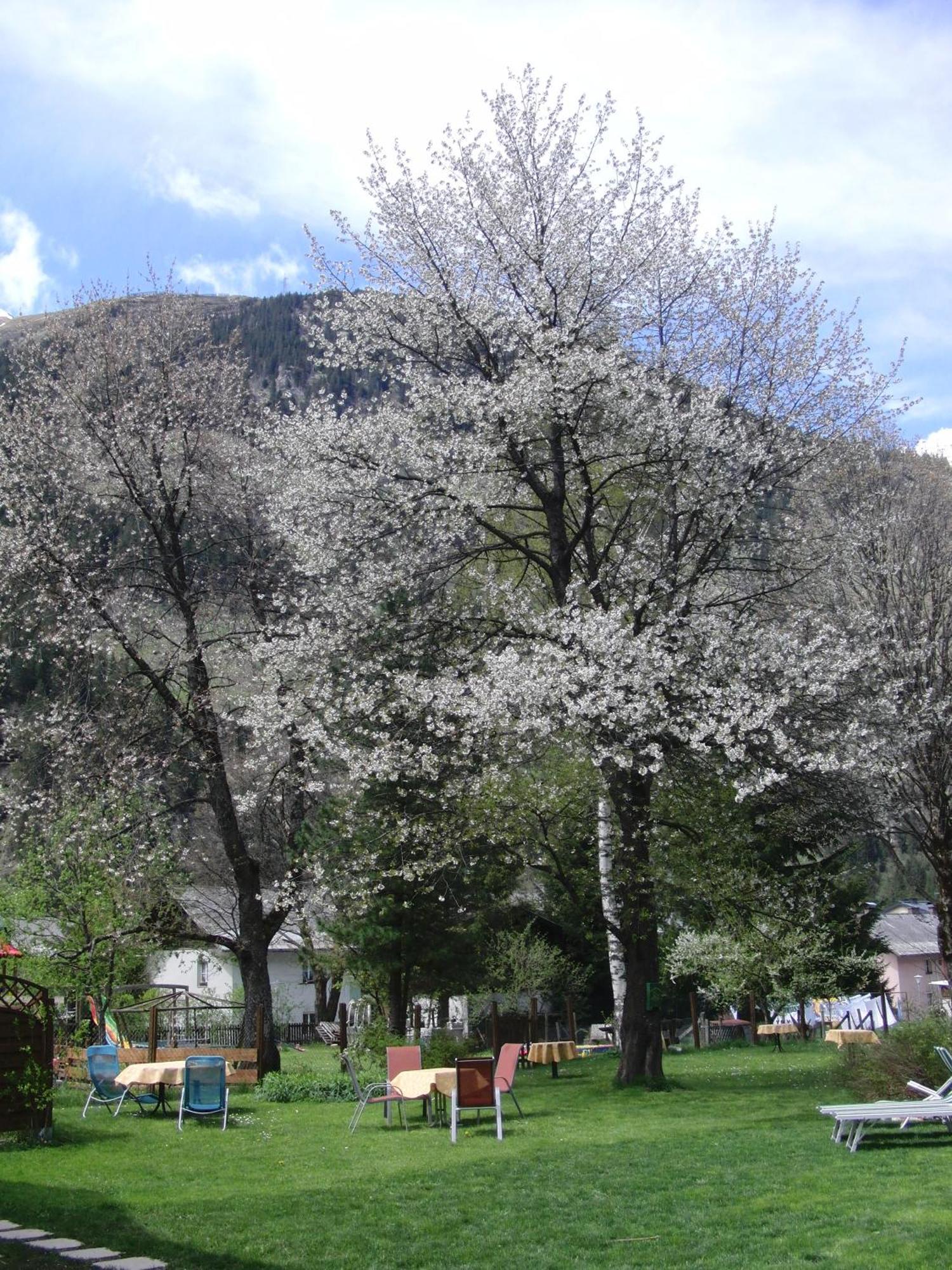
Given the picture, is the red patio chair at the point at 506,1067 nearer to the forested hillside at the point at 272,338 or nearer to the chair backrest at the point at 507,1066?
the chair backrest at the point at 507,1066

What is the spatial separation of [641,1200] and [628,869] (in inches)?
271

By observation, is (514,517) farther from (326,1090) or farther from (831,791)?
(326,1090)

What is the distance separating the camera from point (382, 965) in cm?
2152

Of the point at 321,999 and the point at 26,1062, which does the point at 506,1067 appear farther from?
the point at 321,999

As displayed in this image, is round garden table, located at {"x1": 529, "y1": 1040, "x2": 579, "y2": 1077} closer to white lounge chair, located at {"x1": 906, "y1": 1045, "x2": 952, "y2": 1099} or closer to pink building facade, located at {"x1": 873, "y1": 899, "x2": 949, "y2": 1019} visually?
white lounge chair, located at {"x1": 906, "y1": 1045, "x2": 952, "y2": 1099}

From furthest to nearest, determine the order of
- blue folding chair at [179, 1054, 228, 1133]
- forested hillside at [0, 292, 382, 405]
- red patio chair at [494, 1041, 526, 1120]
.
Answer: forested hillside at [0, 292, 382, 405] → blue folding chair at [179, 1054, 228, 1133] → red patio chair at [494, 1041, 526, 1120]

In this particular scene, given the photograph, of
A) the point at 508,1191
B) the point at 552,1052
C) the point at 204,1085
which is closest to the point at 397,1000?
the point at 552,1052

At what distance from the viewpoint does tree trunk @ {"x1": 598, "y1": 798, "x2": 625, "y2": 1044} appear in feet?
51.7

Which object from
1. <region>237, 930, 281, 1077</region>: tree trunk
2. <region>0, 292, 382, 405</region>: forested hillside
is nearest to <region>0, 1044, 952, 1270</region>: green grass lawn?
<region>237, 930, 281, 1077</region>: tree trunk

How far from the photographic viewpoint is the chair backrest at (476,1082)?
1170 centimetres

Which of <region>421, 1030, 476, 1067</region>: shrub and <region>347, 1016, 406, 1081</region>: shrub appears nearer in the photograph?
<region>347, 1016, 406, 1081</region>: shrub

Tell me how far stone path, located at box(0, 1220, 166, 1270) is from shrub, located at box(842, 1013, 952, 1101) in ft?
26.0

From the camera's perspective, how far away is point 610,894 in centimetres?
1597

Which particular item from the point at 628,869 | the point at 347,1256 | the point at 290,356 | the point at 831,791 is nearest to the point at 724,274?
the point at 831,791
